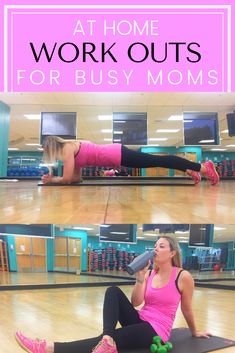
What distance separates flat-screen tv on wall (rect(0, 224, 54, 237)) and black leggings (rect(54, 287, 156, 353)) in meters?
0.37

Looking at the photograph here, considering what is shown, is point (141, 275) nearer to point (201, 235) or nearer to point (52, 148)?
point (201, 235)

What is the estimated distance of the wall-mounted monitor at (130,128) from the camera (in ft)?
31.5

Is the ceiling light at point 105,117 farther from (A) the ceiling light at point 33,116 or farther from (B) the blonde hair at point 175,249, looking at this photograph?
(B) the blonde hair at point 175,249

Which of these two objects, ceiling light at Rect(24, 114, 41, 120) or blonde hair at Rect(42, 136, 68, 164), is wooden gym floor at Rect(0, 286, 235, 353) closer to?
blonde hair at Rect(42, 136, 68, 164)

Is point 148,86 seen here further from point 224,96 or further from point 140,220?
point 140,220

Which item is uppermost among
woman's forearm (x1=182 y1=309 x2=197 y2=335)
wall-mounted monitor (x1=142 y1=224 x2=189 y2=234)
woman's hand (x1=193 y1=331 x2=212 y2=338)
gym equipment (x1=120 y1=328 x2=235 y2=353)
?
wall-mounted monitor (x1=142 y1=224 x2=189 y2=234)

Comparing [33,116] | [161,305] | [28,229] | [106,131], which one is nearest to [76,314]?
[161,305]

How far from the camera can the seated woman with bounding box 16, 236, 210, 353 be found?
1.56m

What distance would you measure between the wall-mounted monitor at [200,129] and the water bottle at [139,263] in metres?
8.21

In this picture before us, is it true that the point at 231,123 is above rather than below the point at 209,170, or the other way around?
above

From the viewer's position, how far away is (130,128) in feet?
32.1

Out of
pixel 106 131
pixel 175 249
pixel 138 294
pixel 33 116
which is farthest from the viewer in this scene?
pixel 106 131

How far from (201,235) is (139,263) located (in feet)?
1.01

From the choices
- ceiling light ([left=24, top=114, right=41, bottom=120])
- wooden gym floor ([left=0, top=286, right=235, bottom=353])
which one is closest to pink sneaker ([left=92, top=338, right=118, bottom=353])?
wooden gym floor ([left=0, top=286, right=235, bottom=353])
